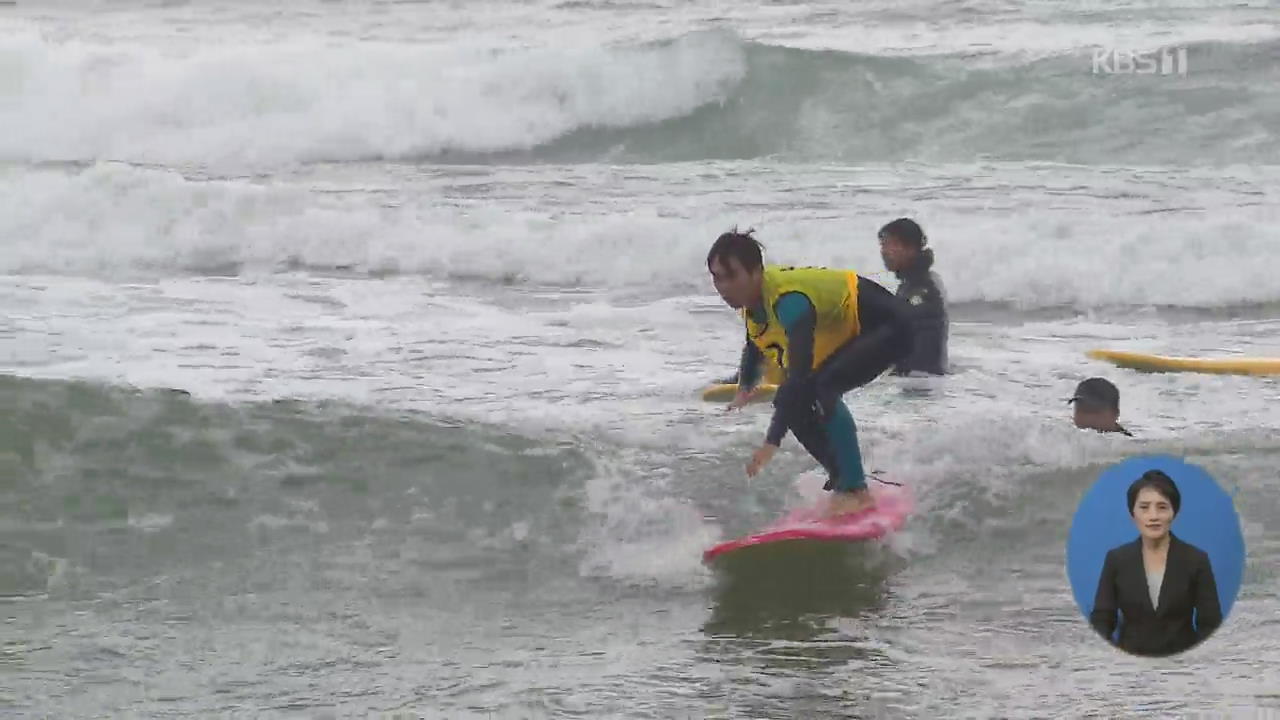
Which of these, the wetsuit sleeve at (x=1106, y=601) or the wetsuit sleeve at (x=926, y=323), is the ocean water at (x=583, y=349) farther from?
the wetsuit sleeve at (x=1106, y=601)

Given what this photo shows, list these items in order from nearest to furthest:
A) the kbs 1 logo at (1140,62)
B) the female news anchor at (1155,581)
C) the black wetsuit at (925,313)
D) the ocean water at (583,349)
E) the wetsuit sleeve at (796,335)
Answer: the female news anchor at (1155,581), the ocean water at (583,349), the wetsuit sleeve at (796,335), the black wetsuit at (925,313), the kbs 1 logo at (1140,62)

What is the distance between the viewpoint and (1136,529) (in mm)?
3301

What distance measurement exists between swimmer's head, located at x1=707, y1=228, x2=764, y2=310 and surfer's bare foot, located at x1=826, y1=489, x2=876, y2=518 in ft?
2.91

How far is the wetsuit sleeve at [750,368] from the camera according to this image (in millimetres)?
5215

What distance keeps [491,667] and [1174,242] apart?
7.44m

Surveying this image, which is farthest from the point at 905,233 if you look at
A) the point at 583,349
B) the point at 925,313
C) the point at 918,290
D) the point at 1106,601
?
the point at 1106,601

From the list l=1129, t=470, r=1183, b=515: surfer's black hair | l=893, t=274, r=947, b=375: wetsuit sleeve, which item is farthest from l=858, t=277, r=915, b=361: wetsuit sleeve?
l=1129, t=470, r=1183, b=515: surfer's black hair

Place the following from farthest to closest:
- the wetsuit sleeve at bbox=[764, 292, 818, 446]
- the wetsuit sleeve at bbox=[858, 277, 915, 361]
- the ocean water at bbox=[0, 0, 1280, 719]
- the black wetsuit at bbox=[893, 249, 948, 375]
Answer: the black wetsuit at bbox=[893, 249, 948, 375] → the wetsuit sleeve at bbox=[858, 277, 915, 361] → the wetsuit sleeve at bbox=[764, 292, 818, 446] → the ocean water at bbox=[0, 0, 1280, 719]

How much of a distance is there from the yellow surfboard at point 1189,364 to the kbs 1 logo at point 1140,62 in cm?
815

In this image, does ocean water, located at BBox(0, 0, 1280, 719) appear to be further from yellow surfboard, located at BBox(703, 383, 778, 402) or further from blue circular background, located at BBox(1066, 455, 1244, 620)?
blue circular background, located at BBox(1066, 455, 1244, 620)

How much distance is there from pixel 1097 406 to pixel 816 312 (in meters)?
1.40

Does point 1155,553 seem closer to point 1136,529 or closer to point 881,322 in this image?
point 1136,529

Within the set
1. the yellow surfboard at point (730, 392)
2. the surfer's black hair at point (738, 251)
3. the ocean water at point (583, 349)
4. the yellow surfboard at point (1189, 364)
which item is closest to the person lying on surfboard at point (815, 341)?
the surfer's black hair at point (738, 251)

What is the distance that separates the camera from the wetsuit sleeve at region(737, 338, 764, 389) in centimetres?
521
